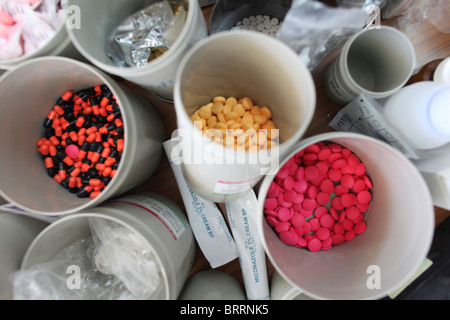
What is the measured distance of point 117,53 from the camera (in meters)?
0.69

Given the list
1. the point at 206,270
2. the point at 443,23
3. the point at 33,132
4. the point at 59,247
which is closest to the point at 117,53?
the point at 33,132

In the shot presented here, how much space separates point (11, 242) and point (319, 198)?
0.66 metres

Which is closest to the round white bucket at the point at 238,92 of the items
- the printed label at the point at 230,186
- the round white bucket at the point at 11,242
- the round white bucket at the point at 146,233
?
the printed label at the point at 230,186

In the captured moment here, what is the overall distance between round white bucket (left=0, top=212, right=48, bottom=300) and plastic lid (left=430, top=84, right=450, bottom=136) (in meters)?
0.86

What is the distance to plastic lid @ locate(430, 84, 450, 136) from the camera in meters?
0.58

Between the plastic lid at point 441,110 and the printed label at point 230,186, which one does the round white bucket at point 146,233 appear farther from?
the plastic lid at point 441,110

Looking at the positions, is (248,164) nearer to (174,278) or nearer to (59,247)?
(174,278)

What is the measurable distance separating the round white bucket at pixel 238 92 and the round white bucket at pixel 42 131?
0.11 meters

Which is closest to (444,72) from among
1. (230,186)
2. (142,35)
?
(230,186)

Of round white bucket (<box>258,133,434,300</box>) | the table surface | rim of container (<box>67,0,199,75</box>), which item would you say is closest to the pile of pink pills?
round white bucket (<box>258,133,434,300</box>)

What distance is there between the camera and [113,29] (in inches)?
27.4

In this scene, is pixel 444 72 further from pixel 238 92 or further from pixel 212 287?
pixel 212 287

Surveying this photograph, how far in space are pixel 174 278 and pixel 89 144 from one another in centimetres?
36

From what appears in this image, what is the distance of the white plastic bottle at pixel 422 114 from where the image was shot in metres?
0.59
